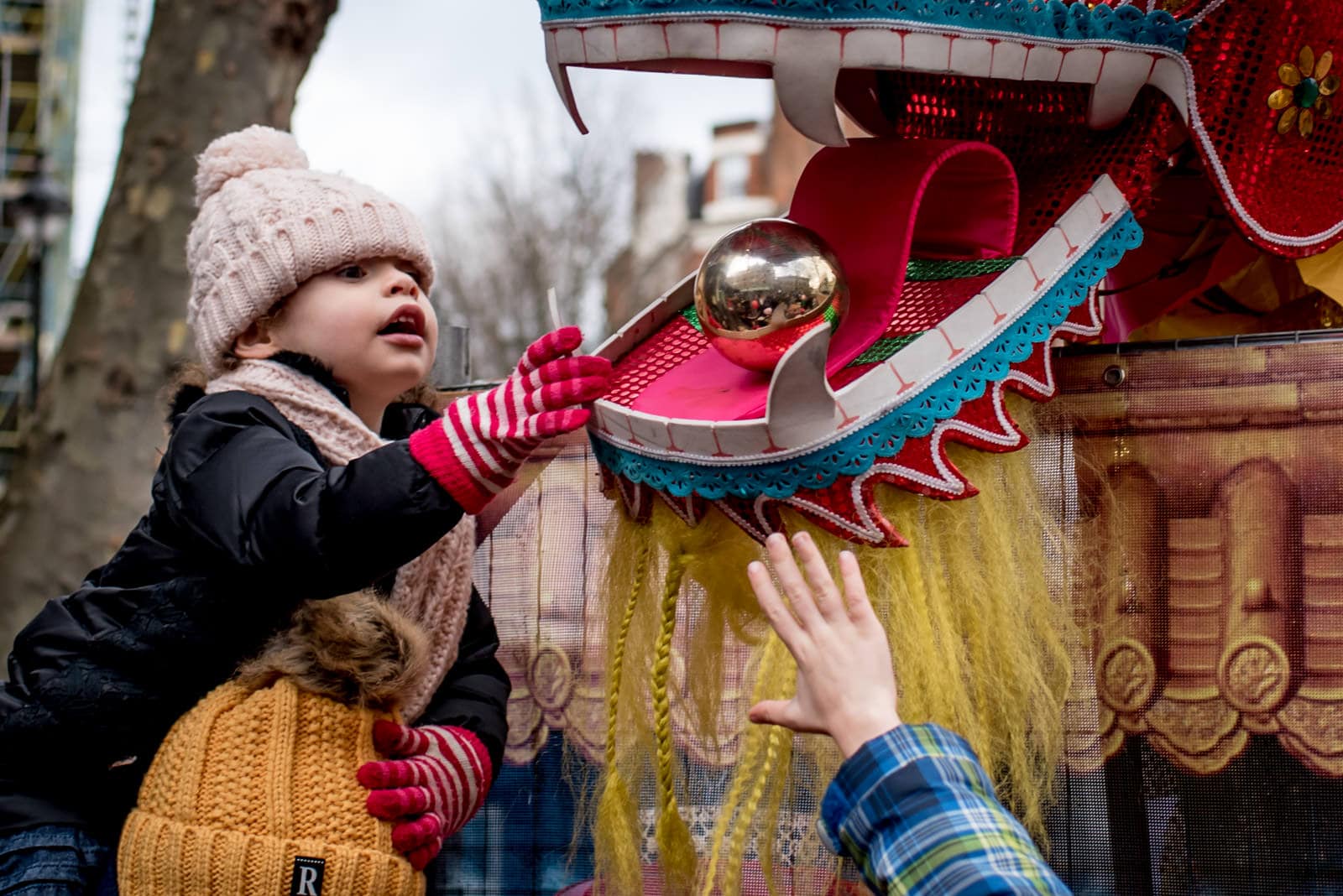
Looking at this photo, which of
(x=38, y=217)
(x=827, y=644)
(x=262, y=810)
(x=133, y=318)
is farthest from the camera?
(x=38, y=217)

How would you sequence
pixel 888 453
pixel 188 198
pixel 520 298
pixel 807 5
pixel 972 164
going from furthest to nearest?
pixel 520 298 → pixel 188 198 → pixel 972 164 → pixel 888 453 → pixel 807 5

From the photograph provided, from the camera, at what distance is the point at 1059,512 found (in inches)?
70.8

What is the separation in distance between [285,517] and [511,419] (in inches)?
11.9

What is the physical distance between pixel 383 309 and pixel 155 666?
600 millimetres

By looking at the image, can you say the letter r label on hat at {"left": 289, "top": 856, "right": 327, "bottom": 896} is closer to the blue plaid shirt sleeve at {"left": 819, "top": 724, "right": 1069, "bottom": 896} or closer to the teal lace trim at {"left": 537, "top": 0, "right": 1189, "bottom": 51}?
the blue plaid shirt sleeve at {"left": 819, "top": 724, "right": 1069, "bottom": 896}

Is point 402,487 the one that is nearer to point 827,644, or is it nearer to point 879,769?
point 827,644

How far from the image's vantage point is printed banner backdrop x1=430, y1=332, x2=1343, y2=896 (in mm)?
1738

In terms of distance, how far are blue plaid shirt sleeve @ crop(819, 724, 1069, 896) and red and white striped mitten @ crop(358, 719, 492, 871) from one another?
0.70 meters

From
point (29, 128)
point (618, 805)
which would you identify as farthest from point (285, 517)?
point (29, 128)

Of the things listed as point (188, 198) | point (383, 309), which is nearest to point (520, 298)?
point (188, 198)

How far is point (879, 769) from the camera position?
3.98 ft

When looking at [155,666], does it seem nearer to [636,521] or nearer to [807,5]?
[636,521]

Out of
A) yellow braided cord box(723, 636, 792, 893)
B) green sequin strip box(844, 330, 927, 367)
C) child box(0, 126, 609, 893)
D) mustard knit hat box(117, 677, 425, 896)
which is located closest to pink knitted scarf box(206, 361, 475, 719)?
child box(0, 126, 609, 893)

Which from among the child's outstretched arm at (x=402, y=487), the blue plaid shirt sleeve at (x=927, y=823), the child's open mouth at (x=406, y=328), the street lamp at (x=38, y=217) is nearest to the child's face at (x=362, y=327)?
the child's open mouth at (x=406, y=328)
